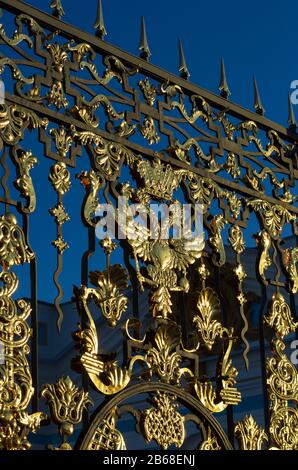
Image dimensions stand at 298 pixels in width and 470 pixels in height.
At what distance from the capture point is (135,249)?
4.57 meters

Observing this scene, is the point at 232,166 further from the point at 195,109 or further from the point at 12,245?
the point at 12,245

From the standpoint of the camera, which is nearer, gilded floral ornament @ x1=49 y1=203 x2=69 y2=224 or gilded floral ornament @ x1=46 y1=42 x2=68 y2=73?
gilded floral ornament @ x1=49 y1=203 x2=69 y2=224

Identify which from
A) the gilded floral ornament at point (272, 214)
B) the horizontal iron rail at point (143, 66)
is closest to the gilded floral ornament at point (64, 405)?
the horizontal iron rail at point (143, 66)

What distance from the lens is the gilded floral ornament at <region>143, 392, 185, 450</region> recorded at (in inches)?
174

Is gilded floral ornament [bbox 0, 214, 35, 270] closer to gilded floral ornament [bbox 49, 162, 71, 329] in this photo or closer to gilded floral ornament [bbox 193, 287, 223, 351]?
gilded floral ornament [bbox 49, 162, 71, 329]

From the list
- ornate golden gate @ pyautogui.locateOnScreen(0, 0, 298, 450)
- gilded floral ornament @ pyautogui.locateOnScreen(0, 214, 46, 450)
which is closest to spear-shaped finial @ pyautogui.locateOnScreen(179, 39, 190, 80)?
ornate golden gate @ pyautogui.locateOnScreen(0, 0, 298, 450)

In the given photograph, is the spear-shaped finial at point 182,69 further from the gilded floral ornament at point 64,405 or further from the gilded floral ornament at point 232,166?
the gilded floral ornament at point 64,405

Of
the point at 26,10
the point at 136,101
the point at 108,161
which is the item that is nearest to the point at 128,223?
the point at 108,161

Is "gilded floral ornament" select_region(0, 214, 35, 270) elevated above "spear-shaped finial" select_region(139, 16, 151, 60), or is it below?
below

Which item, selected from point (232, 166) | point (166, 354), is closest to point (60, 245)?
point (166, 354)

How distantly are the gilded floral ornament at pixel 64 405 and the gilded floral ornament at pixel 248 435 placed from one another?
3.07 ft
